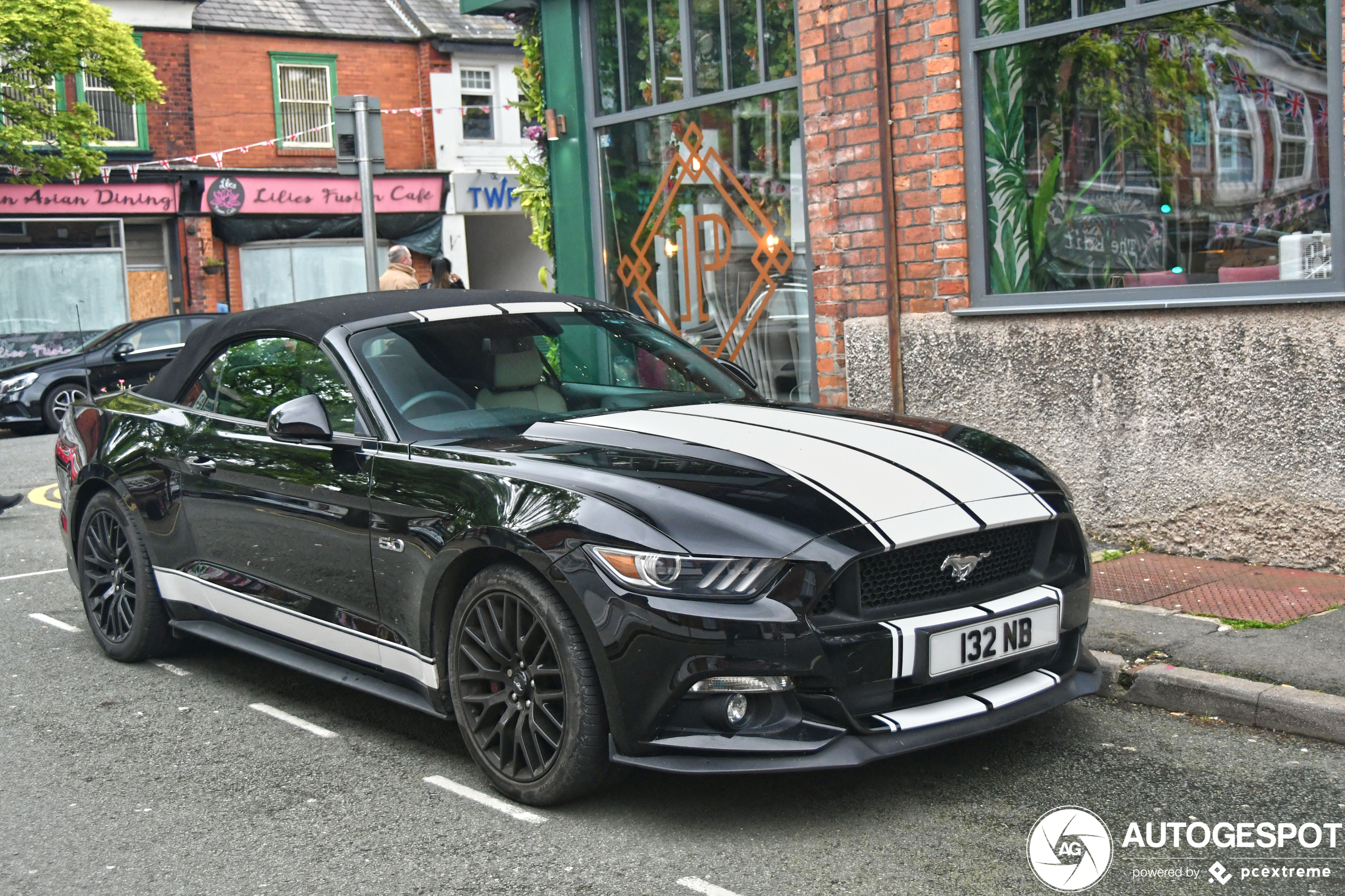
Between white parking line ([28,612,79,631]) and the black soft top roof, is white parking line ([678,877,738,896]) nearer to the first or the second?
the black soft top roof

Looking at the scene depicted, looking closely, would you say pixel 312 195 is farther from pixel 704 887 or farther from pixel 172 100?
pixel 704 887

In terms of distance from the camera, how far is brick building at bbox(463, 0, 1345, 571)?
20.8ft

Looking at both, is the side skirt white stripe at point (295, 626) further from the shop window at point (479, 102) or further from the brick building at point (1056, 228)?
the shop window at point (479, 102)

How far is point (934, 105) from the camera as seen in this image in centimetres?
761

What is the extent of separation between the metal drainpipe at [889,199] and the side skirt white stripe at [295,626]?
160 inches

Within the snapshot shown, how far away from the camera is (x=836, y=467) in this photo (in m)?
4.07

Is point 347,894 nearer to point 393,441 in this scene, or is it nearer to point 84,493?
point 393,441

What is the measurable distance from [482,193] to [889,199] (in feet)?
70.0

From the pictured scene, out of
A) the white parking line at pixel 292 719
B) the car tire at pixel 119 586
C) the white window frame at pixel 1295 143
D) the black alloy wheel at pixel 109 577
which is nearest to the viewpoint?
the white parking line at pixel 292 719

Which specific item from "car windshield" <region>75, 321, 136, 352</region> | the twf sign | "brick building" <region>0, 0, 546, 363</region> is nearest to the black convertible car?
"car windshield" <region>75, 321, 136, 352</region>

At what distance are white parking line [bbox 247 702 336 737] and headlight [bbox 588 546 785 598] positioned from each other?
1.80m

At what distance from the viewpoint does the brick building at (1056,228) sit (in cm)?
635

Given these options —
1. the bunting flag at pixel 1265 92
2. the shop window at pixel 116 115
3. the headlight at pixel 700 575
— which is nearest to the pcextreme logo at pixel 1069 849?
the headlight at pixel 700 575

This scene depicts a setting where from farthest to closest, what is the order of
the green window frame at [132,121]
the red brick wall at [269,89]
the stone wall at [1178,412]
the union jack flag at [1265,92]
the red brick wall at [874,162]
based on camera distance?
the red brick wall at [269,89] < the green window frame at [132,121] < the red brick wall at [874,162] < the union jack flag at [1265,92] < the stone wall at [1178,412]
